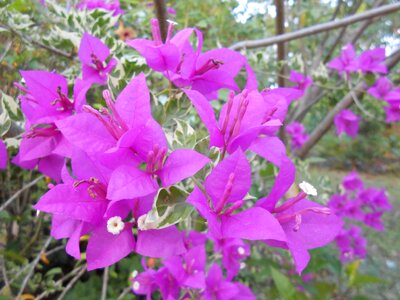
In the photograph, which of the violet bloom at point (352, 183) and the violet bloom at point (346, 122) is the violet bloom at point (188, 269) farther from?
the violet bloom at point (352, 183)

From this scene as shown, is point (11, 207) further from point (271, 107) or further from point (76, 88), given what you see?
point (271, 107)

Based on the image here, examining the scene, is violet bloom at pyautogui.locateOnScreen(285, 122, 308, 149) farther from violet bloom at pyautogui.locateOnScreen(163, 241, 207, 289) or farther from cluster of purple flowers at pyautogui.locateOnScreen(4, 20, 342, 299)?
cluster of purple flowers at pyautogui.locateOnScreen(4, 20, 342, 299)

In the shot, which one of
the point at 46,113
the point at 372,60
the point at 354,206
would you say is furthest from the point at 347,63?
the point at 46,113

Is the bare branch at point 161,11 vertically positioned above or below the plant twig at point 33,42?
above

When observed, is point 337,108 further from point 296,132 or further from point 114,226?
point 114,226

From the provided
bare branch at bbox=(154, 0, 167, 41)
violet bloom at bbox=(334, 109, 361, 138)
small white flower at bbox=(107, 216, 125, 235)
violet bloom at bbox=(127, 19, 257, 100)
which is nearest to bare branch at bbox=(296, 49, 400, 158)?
violet bloom at bbox=(334, 109, 361, 138)

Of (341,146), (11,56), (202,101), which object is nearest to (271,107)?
(202,101)

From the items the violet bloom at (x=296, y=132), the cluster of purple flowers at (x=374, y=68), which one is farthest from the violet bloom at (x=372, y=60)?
the violet bloom at (x=296, y=132)
